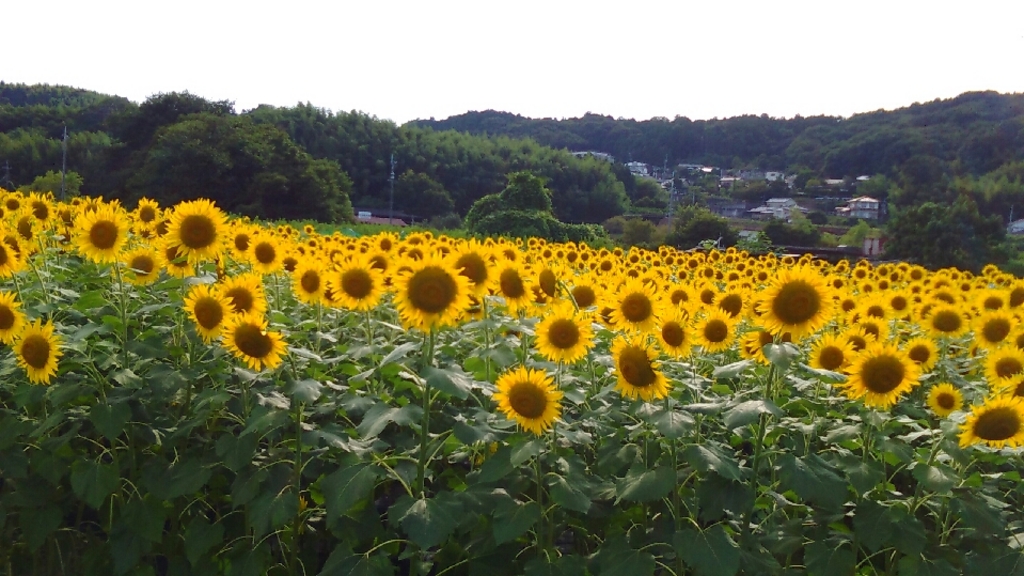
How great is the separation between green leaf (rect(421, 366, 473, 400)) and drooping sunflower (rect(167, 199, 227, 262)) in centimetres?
157

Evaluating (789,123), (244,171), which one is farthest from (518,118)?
(244,171)

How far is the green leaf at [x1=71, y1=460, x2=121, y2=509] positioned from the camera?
2.84m

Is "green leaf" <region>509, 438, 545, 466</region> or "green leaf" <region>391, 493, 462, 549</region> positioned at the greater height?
"green leaf" <region>509, 438, 545, 466</region>

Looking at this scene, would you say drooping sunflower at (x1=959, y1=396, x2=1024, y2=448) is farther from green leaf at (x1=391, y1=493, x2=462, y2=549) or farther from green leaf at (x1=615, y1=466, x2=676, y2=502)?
green leaf at (x1=391, y1=493, x2=462, y2=549)

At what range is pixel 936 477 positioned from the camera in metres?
2.60

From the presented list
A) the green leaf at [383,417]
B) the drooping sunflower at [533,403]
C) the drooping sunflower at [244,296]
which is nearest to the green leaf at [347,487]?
the green leaf at [383,417]

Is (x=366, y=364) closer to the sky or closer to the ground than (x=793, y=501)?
closer to the sky

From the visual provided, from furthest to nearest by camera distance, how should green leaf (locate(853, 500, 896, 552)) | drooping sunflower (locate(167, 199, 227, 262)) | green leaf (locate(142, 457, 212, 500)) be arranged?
drooping sunflower (locate(167, 199, 227, 262)), green leaf (locate(142, 457, 212, 500)), green leaf (locate(853, 500, 896, 552))

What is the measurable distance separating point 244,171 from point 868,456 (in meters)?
51.1

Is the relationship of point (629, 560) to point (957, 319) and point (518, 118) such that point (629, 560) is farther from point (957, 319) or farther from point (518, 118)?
point (518, 118)

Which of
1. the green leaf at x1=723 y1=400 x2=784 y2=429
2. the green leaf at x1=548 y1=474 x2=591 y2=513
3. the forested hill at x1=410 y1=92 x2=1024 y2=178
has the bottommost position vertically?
the green leaf at x1=548 y1=474 x2=591 y2=513

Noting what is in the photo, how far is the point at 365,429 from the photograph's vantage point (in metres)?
2.44

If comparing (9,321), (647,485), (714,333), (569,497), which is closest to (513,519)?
(569,497)

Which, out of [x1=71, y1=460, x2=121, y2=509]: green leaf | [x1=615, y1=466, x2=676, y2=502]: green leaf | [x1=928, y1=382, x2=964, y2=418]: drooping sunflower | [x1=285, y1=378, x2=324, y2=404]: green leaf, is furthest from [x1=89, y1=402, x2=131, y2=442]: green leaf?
[x1=928, y1=382, x2=964, y2=418]: drooping sunflower
